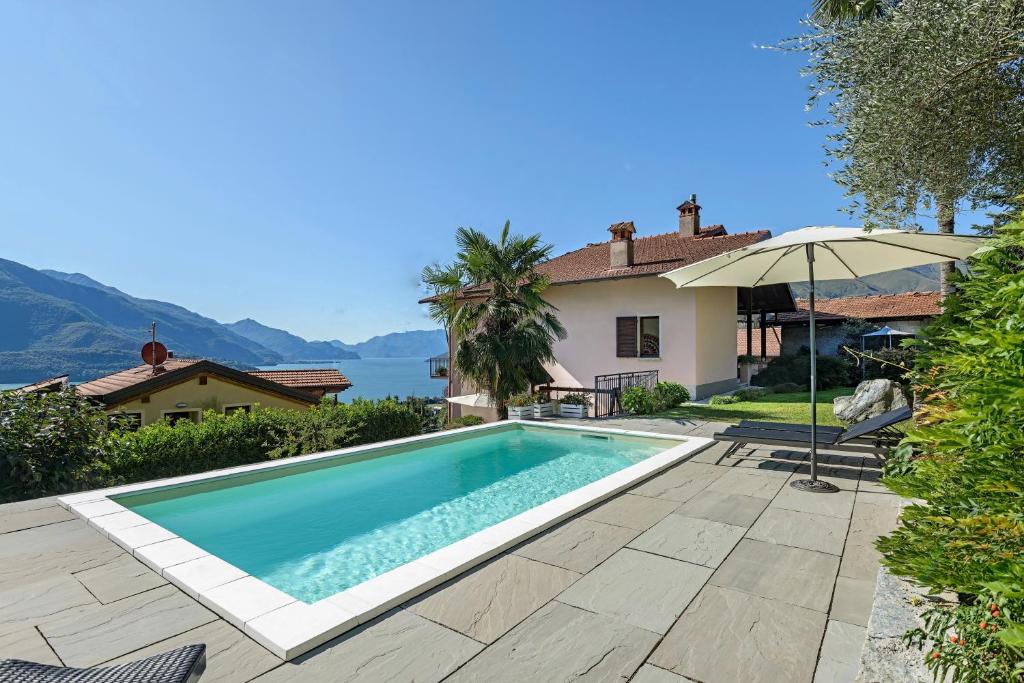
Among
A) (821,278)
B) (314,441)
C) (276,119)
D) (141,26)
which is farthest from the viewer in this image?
(276,119)

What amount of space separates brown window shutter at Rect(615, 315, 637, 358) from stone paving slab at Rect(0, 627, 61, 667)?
15501 millimetres

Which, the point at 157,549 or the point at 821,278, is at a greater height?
the point at 821,278

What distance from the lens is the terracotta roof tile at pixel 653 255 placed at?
52.0 ft

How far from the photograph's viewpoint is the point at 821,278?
715 centimetres

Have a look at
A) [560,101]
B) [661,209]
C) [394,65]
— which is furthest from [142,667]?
[661,209]

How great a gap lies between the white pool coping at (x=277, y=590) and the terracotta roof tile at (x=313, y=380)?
16.1 metres

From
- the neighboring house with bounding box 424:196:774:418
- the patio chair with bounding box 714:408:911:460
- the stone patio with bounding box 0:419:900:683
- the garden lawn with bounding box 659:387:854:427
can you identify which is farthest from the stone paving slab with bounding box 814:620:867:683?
the neighboring house with bounding box 424:196:774:418

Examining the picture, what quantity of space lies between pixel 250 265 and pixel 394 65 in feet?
100

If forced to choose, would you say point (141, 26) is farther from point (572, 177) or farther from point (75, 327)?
point (75, 327)

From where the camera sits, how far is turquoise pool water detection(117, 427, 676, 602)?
4.94 m

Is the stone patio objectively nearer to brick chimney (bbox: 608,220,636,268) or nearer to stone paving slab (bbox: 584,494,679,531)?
stone paving slab (bbox: 584,494,679,531)

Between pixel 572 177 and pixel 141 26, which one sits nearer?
pixel 141 26

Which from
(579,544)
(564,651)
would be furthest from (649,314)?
(564,651)

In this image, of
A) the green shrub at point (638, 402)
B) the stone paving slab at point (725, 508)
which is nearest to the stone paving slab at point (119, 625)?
the stone paving slab at point (725, 508)
